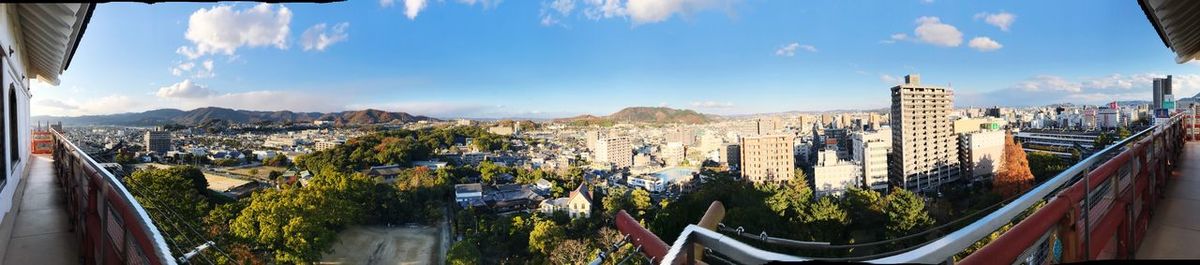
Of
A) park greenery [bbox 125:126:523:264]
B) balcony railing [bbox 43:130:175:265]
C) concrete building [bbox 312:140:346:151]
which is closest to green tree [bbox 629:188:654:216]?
park greenery [bbox 125:126:523:264]

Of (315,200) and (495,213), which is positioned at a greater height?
(315,200)

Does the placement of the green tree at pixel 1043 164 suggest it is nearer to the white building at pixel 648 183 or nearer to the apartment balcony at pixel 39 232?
the white building at pixel 648 183

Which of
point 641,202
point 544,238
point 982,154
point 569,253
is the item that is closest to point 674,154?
point 641,202

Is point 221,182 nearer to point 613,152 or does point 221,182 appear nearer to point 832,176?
point 613,152

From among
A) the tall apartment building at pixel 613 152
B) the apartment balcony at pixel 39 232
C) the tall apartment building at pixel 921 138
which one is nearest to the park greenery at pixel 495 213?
the tall apartment building at pixel 921 138

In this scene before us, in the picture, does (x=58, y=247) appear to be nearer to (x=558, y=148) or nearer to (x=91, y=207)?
(x=91, y=207)

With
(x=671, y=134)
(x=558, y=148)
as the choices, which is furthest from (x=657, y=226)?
(x=671, y=134)

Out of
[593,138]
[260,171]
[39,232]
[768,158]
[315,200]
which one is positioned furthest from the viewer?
[593,138]
